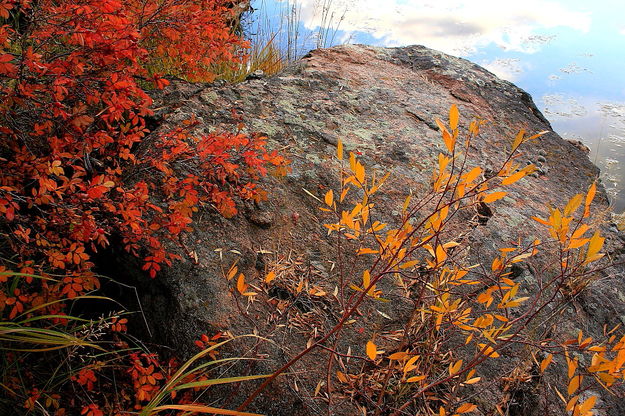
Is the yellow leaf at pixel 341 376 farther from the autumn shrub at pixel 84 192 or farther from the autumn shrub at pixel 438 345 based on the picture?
the autumn shrub at pixel 84 192

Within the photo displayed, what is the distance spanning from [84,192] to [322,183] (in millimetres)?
1229

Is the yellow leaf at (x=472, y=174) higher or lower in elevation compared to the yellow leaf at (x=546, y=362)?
higher

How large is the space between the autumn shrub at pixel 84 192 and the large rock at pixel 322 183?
173 mm

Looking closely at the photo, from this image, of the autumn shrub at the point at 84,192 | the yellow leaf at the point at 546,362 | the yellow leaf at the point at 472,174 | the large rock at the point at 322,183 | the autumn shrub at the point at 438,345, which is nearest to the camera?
the yellow leaf at the point at 472,174

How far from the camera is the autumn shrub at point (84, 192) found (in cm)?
188

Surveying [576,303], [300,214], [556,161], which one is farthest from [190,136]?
[556,161]

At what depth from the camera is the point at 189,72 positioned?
3.35 metres

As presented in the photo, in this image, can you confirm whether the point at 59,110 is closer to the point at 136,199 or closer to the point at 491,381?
the point at 136,199

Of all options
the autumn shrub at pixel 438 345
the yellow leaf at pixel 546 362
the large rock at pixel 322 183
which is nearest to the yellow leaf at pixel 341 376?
the autumn shrub at pixel 438 345

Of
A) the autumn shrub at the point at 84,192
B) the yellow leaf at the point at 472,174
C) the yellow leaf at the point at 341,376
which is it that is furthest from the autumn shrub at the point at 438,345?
the autumn shrub at the point at 84,192

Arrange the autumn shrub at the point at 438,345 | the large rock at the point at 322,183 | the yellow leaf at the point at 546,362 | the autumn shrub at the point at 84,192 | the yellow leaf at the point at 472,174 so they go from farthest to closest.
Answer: the large rock at the point at 322,183
the autumn shrub at the point at 84,192
the autumn shrub at the point at 438,345
the yellow leaf at the point at 546,362
the yellow leaf at the point at 472,174

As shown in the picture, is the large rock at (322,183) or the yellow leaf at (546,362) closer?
the yellow leaf at (546,362)

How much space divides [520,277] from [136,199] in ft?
6.57

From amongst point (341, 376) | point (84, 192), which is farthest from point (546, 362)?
point (84, 192)
